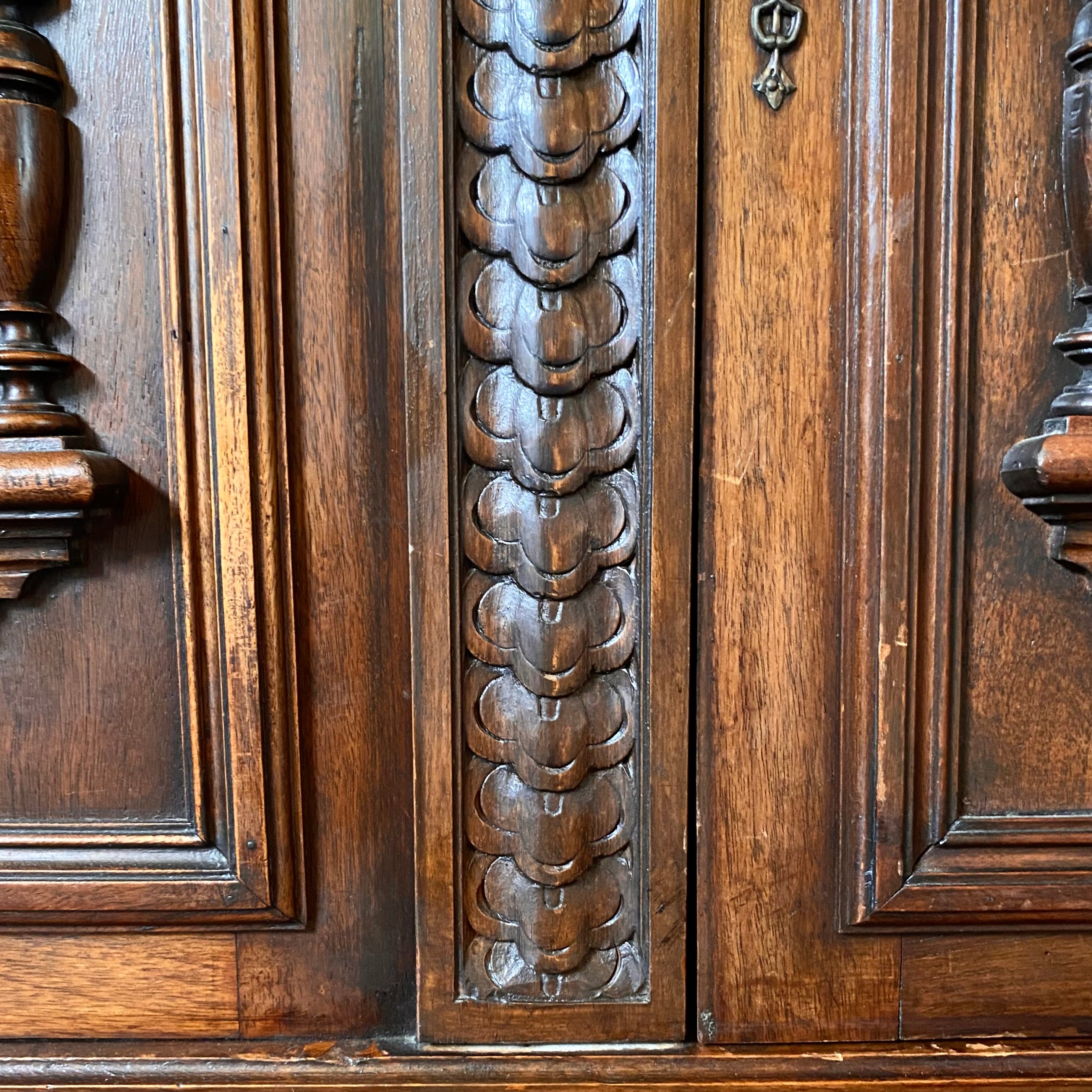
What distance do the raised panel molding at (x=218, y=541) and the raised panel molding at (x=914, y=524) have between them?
32 cm

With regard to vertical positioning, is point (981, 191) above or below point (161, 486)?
above

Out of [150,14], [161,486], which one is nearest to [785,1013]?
[161,486]

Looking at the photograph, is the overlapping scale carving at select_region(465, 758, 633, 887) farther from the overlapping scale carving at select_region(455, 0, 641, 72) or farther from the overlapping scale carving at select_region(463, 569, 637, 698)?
the overlapping scale carving at select_region(455, 0, 641, 72)

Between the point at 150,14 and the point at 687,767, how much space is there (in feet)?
1.68

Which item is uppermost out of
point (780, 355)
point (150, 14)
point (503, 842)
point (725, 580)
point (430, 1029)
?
point (150, 14)

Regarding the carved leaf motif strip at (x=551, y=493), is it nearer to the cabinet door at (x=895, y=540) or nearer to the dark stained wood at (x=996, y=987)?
the cabinet door at (x=895, y=540)

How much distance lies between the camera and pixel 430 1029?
19.2 inches

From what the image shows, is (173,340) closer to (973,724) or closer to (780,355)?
(780,355)

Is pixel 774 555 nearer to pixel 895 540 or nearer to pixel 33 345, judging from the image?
pixel 895 540

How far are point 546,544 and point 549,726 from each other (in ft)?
0.33

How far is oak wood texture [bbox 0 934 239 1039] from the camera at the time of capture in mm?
496

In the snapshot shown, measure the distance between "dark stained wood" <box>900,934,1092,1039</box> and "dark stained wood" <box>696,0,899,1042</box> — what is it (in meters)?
0.02

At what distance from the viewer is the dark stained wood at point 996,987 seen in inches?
19.1

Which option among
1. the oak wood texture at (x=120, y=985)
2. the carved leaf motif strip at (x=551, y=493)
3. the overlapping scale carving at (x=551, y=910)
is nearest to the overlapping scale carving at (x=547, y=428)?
the carved leaf motif strip at (x=551, y=493)
